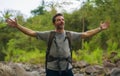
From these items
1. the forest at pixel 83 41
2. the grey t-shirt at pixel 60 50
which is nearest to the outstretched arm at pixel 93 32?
the grey t-shirt at pixel 60 50

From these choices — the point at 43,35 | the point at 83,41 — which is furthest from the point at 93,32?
the point at 83,41

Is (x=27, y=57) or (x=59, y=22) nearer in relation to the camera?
(x=59, y=22)

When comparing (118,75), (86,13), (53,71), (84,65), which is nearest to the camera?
(53,71)

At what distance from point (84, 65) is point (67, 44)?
1015 cm

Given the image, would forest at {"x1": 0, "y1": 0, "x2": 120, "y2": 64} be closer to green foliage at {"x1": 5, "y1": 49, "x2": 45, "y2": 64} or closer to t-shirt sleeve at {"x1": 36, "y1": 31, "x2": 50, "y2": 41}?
green foliage at {"x1": 5, "y1": 49, "x2": 45, "y2": 64}

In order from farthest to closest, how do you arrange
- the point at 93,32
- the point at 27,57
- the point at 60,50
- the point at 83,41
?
the point at 83,41, the point at 27,57, the point at 93,32, the point at 60,50

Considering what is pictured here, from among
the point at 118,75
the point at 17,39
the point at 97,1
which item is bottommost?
the point at 17,39

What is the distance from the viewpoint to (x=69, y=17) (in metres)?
25.1

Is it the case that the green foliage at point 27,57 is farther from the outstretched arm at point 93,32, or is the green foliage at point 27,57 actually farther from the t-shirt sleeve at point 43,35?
the t-shirt sleeve at point 43,35

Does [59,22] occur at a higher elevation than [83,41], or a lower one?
higher

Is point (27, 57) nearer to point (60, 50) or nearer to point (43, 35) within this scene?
point (43, 35)

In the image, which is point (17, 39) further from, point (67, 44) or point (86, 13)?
→ point (67, 44)

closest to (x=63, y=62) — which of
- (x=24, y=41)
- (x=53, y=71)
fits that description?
(x=53, y=71)

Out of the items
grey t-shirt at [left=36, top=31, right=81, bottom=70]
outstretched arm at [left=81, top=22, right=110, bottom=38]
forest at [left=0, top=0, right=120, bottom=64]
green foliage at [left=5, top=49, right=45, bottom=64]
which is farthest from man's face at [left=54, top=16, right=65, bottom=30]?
green foliage at [left=5, top=49, right=45, bottom=64]
